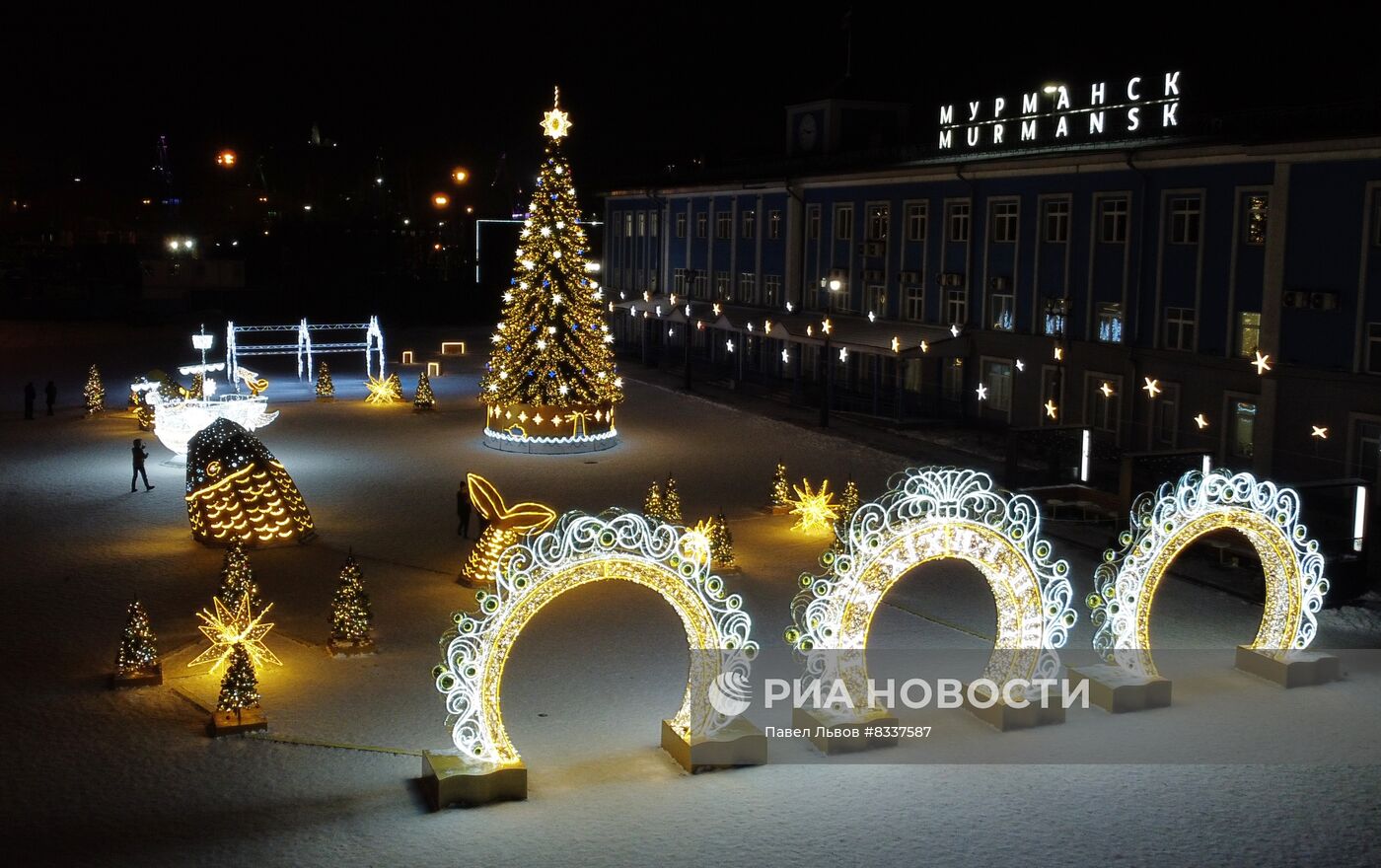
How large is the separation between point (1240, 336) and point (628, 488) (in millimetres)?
14683

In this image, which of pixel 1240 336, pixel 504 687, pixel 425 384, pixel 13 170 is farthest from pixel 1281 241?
pixel 13 170

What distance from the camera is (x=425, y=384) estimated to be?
138 ft

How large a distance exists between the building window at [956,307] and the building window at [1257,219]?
10632 mm

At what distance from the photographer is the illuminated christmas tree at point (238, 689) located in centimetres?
1384

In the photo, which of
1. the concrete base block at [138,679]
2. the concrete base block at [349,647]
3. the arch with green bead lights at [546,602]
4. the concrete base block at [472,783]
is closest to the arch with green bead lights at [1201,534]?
the arch with green bead lights at [546,602]

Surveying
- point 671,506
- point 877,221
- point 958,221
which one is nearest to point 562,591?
point 671,506

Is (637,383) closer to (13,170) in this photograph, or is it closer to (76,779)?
(76,779)

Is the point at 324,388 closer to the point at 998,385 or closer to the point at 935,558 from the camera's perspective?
the point at 998,385

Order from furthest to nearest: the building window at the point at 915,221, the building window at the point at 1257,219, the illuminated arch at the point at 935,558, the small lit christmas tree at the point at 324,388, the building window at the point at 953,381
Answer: the small lit christmas tree at the point at 324,388
the building window at the point at 915,221
the building window at the point at 953,381
the building window at the point at 1257,219
the illuminated arch at the point at 935,558

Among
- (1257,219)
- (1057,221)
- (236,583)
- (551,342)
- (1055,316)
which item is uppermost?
(1057,221)

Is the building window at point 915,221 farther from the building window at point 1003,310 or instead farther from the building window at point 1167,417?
the building window at point 1167,417

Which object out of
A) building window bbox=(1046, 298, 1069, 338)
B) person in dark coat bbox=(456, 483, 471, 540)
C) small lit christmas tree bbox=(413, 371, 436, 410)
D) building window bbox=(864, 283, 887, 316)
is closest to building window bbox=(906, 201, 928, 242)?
building window bbox=(864, 283, 887, 316)

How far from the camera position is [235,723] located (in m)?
13.6

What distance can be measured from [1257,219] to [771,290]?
23.5 meters
